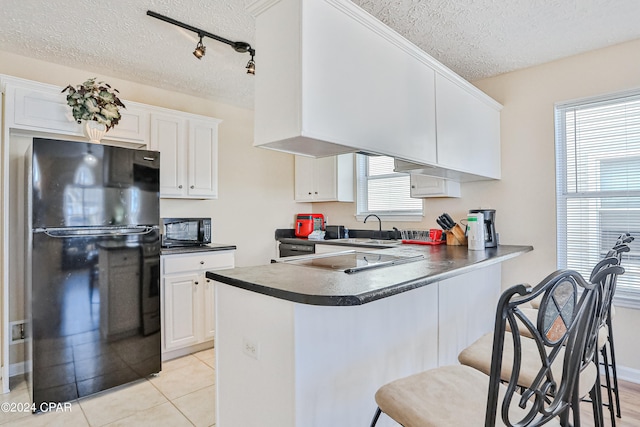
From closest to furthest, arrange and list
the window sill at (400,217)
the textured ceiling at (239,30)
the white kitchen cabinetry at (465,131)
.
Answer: the textured ceiling at (239,30), the white kitchen cabinetry at (465,131), the window sill at (400,217)

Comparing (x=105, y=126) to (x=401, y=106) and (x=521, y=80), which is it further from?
(x=521, y=80)

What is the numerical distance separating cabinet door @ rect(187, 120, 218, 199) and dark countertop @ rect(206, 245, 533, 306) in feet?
6.17

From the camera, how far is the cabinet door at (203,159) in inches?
131

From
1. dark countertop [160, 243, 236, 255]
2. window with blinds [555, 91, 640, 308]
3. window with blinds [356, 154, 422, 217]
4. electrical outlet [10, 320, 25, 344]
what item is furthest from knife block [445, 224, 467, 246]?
electrical outlet [10, 320, 25, 344]

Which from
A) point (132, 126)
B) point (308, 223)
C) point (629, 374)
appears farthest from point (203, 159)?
point (629, 374)

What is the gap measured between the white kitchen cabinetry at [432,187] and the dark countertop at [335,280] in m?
1.27

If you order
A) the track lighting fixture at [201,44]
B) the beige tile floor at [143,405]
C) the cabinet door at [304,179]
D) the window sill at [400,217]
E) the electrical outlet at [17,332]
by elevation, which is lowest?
the beige tile floor at [143,405]

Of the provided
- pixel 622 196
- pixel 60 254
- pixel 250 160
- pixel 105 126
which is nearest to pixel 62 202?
pixel 60 254

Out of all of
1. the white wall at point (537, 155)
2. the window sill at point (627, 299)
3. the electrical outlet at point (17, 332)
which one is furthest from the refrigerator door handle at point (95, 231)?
the window sill at point (627, 299)

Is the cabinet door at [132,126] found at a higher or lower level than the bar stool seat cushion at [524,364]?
higher

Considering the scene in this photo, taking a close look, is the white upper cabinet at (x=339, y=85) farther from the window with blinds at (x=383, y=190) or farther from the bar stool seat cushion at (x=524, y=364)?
the window with blinds at (x=383, y=190)

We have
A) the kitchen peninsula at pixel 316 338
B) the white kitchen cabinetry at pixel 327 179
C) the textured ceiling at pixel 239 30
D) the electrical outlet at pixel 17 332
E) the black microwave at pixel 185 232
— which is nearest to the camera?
the kitchen peninsula at pixel 316 338

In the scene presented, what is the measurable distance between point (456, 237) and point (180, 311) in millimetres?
2473

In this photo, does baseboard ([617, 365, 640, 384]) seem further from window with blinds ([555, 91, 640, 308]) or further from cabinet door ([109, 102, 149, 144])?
cabinet door ([109, 102, 149, 144])
